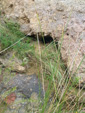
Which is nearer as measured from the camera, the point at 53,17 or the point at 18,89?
the point at 18,89

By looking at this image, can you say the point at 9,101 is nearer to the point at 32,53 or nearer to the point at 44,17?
the point at 32,53

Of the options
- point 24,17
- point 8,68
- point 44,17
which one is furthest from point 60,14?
point 8,68

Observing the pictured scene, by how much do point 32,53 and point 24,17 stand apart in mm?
713

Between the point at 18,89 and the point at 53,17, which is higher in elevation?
the point at 53,17

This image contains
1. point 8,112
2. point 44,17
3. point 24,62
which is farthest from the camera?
point 44,17

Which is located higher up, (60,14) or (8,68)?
(60,14)

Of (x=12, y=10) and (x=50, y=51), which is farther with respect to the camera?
(x=12, y=10)

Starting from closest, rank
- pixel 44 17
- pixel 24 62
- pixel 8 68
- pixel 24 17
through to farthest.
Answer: pixel 8 68 < pixel 24 62 < pixel 44 17 < pixel 24 17

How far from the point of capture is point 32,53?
2045 mm

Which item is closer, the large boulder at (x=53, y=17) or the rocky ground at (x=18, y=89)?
the rocky ground at (x=18, y=89)

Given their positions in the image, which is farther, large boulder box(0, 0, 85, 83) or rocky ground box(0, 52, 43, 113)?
large boulder box(0, 0, 85, 83)

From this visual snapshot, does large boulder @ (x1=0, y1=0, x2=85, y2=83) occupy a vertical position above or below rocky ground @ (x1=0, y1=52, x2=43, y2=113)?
above

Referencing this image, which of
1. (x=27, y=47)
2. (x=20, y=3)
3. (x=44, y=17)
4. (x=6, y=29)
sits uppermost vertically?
(x=20, y=3)

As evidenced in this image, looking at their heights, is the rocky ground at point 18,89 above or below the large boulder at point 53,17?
below
